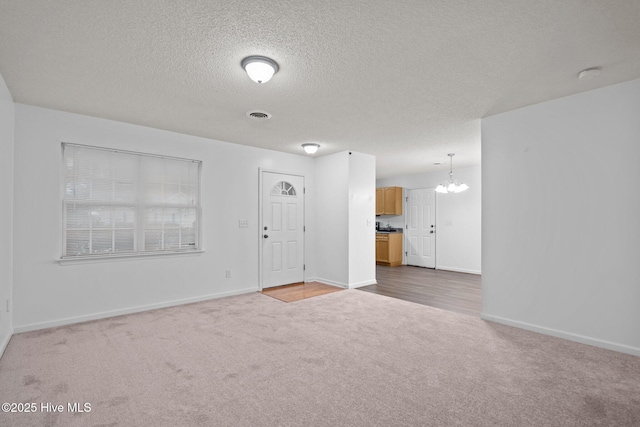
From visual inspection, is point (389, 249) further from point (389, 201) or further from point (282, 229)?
point (282, 229)

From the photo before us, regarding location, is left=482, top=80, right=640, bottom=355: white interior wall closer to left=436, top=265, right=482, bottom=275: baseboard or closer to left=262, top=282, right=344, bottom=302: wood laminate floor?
left=262, top=282, right=344, bottom=302: wood laminate floor

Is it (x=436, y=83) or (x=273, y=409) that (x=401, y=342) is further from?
(x=436, y=83)

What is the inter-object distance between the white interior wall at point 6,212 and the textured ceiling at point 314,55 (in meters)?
0.25

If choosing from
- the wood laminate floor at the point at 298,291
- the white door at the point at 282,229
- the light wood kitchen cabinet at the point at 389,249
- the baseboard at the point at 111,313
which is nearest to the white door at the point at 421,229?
the light wood kitchen cabinet at the point at 389,249

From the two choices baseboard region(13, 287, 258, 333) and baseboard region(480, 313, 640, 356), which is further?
baseboard region(13, 287, 258, 333)

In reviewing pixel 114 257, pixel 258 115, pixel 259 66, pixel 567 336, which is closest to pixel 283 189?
pixel 258 115

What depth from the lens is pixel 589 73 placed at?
2652mm

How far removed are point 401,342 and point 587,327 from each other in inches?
72.7

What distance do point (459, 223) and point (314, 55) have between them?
6.48 m

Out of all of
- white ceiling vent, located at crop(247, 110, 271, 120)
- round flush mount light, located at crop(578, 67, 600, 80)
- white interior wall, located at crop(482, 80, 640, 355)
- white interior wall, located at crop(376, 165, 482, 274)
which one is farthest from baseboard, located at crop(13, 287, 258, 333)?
white interior wall, located at crop(376, 165, 482, 274)

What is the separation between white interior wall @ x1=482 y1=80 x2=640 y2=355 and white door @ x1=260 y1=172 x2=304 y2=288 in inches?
130

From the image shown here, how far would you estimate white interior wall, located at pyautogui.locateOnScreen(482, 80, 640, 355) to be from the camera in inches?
114

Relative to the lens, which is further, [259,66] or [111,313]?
[111,313]

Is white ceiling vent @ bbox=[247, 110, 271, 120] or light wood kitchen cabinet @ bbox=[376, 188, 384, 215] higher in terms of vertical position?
white ceiling vent @ bbox=[247, 110, 271, 120]
